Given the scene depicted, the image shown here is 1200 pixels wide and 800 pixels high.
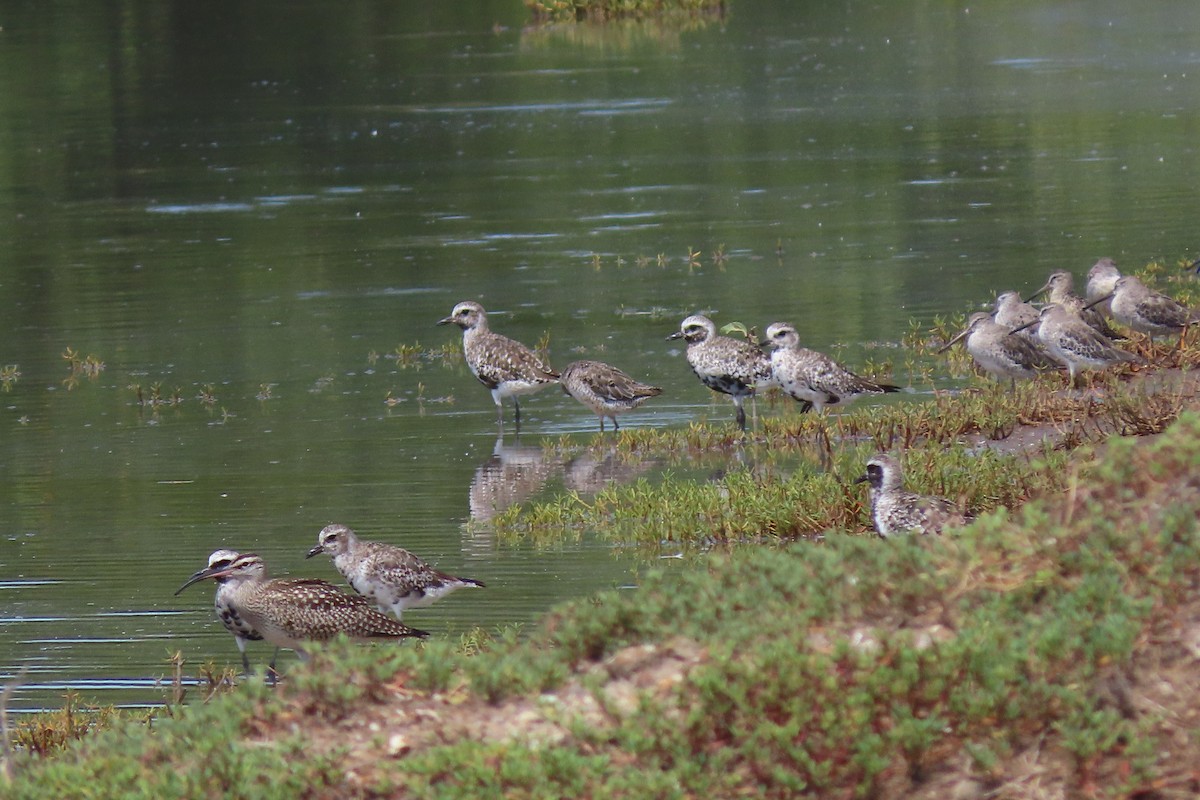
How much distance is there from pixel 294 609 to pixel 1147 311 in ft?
29.4

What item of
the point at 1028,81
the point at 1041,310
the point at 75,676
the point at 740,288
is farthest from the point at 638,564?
the point at 1028,81

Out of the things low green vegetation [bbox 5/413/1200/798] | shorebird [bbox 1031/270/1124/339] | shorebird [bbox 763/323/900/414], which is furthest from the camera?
shorebird [bbox 1031/270/1124/339]

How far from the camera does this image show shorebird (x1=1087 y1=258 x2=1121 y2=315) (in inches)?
739

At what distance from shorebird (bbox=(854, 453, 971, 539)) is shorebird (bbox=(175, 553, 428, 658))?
100 inches

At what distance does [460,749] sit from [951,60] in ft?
125

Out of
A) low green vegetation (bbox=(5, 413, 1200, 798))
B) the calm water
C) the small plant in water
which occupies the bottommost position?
the small plant in water

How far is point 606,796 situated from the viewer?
6695mm

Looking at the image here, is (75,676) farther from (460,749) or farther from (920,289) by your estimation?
(920,289)

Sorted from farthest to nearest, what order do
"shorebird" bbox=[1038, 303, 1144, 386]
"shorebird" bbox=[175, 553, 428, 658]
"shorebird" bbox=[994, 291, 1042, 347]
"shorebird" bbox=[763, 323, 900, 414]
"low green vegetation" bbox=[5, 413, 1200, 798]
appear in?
"shorebird" bbox=[994, 291, 1042, 347] → "shorebird" bbox=[1038, 303, 1144, 386] → "shorebird" bbox=[763, 323, 900, 414] → "shorebird" bbox=[175, 553, 428, 658] → "low green vegetation" bbox=[5, 413, 1200, 798]

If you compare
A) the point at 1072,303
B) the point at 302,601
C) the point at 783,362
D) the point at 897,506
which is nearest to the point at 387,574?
the point at 302,601

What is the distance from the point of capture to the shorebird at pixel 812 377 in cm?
1569

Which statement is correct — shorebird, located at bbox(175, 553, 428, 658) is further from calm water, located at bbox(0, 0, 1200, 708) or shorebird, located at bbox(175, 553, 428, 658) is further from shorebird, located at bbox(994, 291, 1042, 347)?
shorebird, located at bbox(994, 291, 1042, 347)

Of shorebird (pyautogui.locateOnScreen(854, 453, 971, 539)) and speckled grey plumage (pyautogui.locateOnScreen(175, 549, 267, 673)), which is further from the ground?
shorebird (pyautogui.locateOnScreen(854, 453, 971, 539))

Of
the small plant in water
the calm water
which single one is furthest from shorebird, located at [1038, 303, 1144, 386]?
the small plant in water
